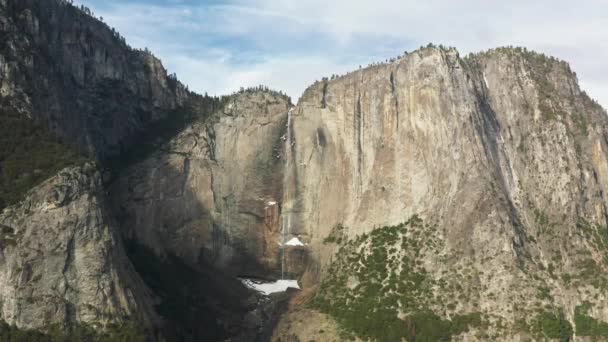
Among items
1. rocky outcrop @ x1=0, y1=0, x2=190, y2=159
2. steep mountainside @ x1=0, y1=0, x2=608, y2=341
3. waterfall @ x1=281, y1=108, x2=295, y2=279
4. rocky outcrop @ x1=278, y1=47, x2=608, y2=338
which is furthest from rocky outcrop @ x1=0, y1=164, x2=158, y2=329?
rocky outcrop @ x1=278, y1=47, x2=608, y2=338

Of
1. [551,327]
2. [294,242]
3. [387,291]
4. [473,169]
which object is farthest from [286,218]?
[551,327]

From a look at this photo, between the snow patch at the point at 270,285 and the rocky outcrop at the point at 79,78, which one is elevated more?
the rocky outcrop at the point at 79,78

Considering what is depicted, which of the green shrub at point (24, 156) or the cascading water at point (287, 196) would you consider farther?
the cascading water at point (287, 196)

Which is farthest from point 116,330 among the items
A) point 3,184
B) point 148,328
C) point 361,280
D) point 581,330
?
point 581,330

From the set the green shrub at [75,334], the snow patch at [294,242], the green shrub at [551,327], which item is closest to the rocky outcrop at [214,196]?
the snow patch at [294,242]

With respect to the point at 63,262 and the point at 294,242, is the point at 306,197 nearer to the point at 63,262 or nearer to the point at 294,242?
the point at 294,242

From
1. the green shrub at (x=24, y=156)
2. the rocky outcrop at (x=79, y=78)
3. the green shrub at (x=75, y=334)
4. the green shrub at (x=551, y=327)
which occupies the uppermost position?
the rocky outcrop at (x=79, y=78)

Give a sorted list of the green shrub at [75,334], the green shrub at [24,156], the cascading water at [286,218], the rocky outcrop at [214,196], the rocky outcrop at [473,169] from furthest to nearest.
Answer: the rocky outcrop at [214,196]
the cascading water at [286,218]
the rocky outcrop at [473,169]
the green shrub at [24,156]
the green shrub at [75,334]

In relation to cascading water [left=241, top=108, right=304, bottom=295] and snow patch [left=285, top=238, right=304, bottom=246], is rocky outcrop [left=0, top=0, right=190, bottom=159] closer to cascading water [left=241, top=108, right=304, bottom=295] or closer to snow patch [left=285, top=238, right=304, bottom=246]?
cascading water [left=241, top=108, right=304, bottom=295]

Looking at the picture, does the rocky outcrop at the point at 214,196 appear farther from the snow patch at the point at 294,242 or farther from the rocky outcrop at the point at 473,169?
the rocky outcrop at the point at 473,169
